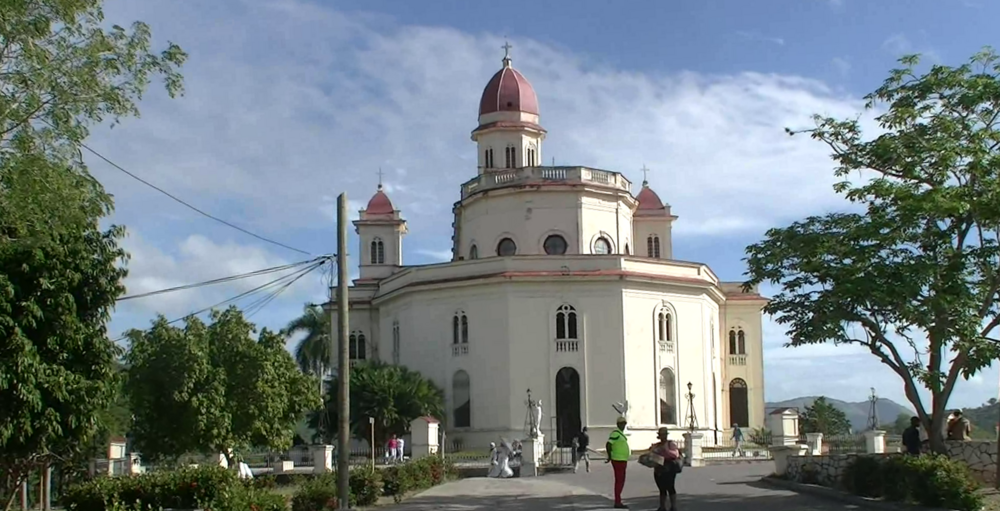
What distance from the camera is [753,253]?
23281 millimetres

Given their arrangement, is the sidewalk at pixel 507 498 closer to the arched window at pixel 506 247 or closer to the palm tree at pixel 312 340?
the arched window at pixel 506 247

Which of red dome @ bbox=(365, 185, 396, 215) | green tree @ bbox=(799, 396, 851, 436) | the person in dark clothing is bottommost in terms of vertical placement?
green tree @ bbox=(799, 396, 851, 436)

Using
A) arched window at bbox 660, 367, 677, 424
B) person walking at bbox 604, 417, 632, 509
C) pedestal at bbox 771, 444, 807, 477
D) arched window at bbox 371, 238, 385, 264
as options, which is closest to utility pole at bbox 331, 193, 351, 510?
person walking at bbox 604, 417, 632, 509

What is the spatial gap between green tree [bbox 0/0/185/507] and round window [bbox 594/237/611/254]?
33.8 m

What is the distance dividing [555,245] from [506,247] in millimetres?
2307

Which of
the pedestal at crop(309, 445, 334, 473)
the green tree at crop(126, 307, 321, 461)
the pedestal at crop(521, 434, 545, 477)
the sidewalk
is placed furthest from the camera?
the pedestal at crop(309, 445, 334, 473)

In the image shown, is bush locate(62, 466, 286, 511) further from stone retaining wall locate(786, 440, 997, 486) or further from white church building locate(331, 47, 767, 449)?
white church building locate(331, 47, 767, 449)

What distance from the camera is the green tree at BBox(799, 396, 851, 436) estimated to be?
6234cm

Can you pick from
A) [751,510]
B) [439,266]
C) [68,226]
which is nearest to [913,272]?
[751,510]

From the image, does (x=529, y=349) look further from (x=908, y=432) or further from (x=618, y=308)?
(x=908, y=432)

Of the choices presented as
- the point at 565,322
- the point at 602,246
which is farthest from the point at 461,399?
the point at 602,246

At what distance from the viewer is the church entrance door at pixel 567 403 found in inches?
1984

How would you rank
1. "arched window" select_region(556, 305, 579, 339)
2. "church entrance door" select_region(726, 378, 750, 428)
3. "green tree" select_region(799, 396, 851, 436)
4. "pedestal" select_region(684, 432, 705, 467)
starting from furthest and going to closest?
"green tree" select_region(799, 396, 851, 436)
"church entrance door" select_region(726, 378, 750, 428)
"arched window" select_region(556, 305, 579, 339)
"pedestal" select_region(684, 432, 705, 467)

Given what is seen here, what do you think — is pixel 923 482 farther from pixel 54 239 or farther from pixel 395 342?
pixel 395 342
